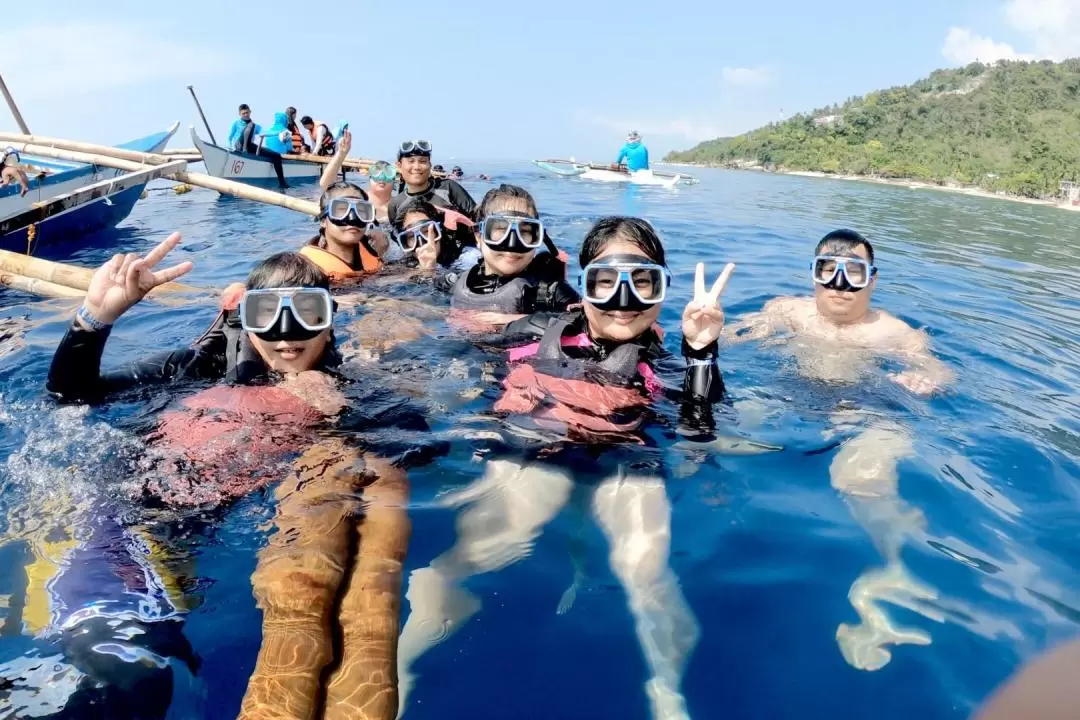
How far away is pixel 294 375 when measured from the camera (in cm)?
329

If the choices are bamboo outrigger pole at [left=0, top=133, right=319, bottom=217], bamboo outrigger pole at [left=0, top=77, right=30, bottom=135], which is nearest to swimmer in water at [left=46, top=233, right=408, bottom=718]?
bamboo outrigger pole at [left=0, top=133, right=319, bottom=217]

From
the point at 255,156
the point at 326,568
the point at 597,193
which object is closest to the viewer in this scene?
the point at 326,568

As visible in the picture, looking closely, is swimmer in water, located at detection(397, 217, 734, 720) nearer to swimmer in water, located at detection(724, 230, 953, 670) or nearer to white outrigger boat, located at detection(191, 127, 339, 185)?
swimmer in water, located at detection(724, 230, 953, 670)

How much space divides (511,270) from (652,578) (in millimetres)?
3284

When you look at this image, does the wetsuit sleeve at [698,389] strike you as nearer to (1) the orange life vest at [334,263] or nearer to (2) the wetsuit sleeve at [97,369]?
(2) the wetsuit sleeve at [97,369]

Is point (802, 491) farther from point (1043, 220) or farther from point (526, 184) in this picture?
point (1043, 220)

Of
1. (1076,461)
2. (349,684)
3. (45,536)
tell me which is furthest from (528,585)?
(1076,461)

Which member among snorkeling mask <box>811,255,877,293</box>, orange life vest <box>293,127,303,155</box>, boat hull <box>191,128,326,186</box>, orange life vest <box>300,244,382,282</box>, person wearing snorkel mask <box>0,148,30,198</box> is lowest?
orange life vest <box>300,244,382,282</box>

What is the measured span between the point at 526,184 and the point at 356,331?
19.3 meters

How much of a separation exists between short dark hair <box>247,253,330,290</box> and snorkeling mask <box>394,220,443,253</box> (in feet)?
11.6

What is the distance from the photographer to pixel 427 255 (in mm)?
6891

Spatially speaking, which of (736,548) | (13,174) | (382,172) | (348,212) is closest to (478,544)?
(736,548)

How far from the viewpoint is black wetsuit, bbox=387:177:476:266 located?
721cm

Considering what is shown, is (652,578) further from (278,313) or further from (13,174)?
(13,174)
